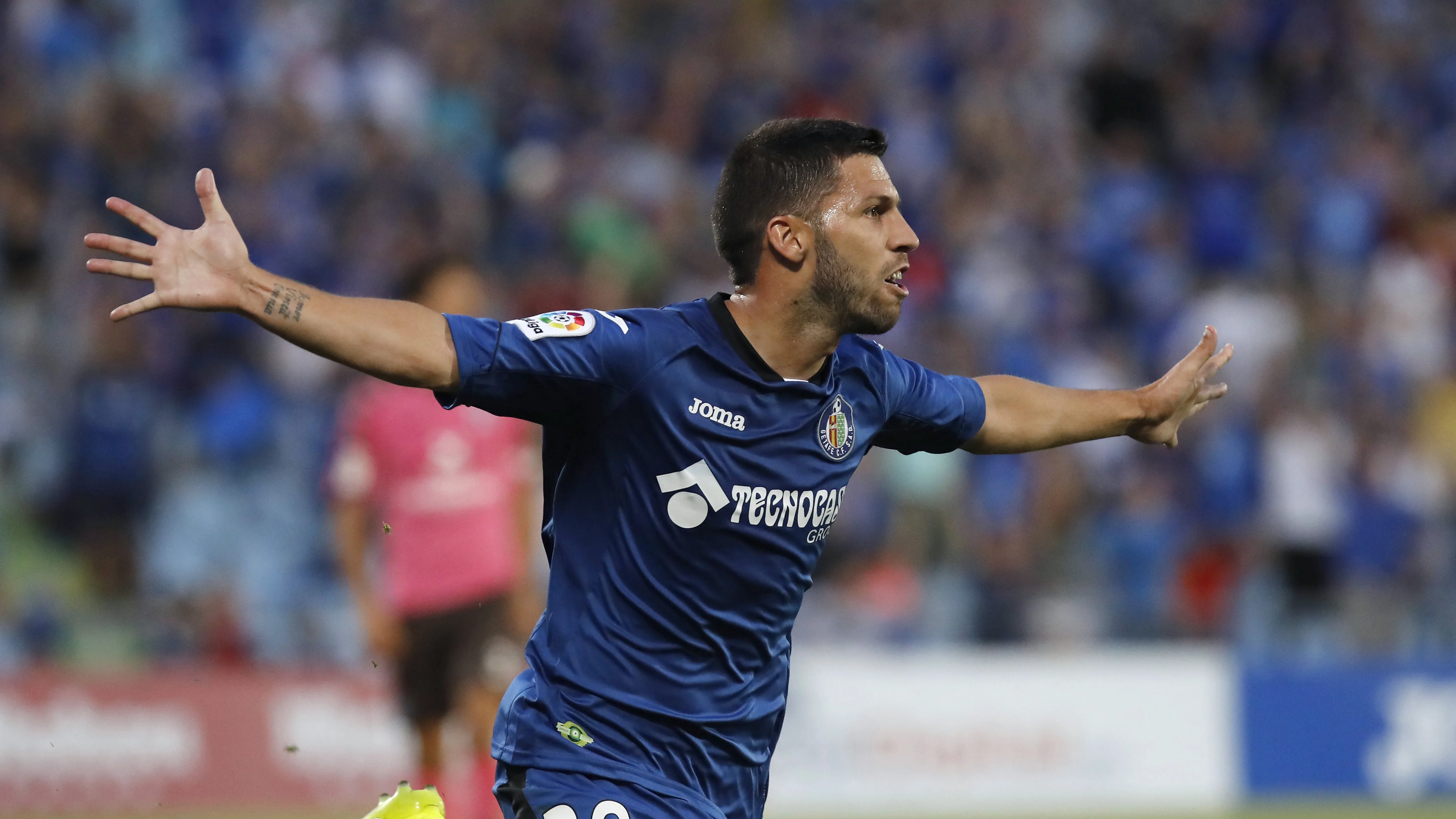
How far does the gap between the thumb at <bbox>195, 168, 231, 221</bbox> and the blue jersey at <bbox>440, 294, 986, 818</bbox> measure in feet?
2.57

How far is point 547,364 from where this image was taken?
170 inches

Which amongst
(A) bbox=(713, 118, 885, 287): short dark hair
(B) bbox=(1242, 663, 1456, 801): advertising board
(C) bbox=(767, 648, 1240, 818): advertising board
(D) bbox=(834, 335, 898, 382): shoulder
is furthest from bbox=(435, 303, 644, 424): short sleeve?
(B) bbox=(1242, 663, 1456, 801): advertising board

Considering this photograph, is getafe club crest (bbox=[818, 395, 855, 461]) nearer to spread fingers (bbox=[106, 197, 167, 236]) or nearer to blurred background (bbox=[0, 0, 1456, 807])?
spread fingers (bbox=[106, 197, 167, 236])

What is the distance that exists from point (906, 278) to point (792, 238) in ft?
32.9

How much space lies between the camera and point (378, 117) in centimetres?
1451

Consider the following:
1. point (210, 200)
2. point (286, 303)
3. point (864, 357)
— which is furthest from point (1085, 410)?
point (210, 200)

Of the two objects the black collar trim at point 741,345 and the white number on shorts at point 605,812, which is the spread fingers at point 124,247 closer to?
the black collar trim at point 741,345

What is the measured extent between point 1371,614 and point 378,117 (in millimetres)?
8580

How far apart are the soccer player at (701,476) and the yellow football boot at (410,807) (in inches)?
8.8

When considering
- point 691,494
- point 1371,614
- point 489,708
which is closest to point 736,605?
point 691,494

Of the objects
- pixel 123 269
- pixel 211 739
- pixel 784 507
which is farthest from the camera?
pixel 211 739

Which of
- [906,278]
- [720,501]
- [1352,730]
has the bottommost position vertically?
[720,501]

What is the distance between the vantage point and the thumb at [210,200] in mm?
3922

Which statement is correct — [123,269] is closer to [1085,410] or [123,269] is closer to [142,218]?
[142,218]
